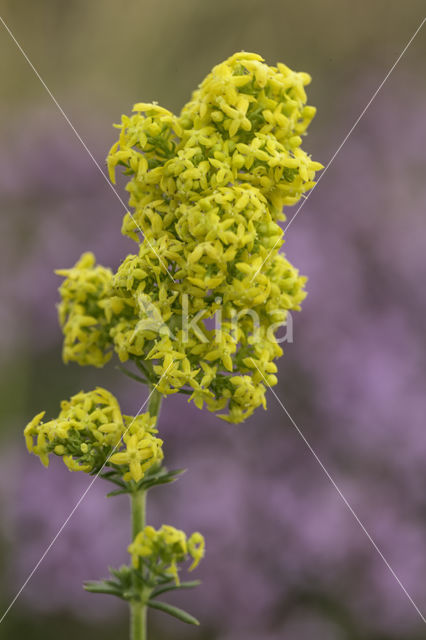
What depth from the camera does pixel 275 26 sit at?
4.34 m

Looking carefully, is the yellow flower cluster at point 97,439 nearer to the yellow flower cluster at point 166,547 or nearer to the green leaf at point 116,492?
the green leaf at point 116,492

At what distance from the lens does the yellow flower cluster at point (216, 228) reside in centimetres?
179

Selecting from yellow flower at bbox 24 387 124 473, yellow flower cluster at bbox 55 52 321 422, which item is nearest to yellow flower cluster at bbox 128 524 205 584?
yellow flower at bbox 24 387 124 473

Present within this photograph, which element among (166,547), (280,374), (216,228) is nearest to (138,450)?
(166,547)

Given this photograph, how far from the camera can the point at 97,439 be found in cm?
196

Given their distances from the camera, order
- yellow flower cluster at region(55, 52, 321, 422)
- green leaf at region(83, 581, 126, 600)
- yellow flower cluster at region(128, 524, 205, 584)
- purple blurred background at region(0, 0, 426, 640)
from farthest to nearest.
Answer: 1. purple blurred background at region(0, 0, 426, 640)
2. green leaf at region(83, 581, 126, 600)
3. yellow flower cluster at region(128, 524, 205, 584)
4. yellow flower cluster at region(55, 52, 321, 422)

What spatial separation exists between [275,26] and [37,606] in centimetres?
395

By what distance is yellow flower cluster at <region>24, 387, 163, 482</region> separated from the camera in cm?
190

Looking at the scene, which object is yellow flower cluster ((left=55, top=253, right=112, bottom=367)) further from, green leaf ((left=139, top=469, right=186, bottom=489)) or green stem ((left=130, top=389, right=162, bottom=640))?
green leaf ((left=139, top=469, right=186, bottom=489))

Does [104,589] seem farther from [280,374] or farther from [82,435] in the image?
[280,374]

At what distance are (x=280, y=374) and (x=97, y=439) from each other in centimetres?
189

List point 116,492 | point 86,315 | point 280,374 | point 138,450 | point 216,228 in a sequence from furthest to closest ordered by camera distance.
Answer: point 280,374
point 86,315
point 116,492
point 138,450
point 216,228

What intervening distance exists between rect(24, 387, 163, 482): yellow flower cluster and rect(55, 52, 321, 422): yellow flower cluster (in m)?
0.17

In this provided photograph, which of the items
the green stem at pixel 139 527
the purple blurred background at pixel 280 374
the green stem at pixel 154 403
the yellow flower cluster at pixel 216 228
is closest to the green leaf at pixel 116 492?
the green stem at pixel 139 527
